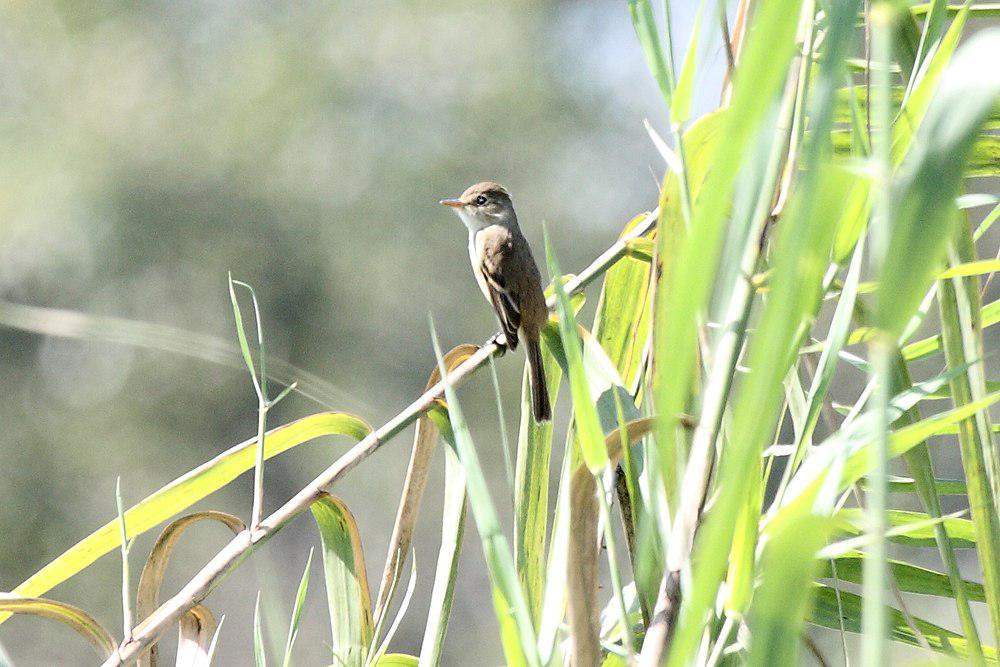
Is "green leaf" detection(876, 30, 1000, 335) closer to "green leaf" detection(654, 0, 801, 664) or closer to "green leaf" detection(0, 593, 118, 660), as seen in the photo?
"green leaf" detection(654, 0, 801, 664)

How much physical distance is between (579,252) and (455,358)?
456 inches

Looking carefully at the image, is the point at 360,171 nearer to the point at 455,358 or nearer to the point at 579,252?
the point at 579,252

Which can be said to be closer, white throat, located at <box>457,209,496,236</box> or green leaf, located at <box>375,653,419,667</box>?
green leaf, located at <box>375,653,419,667</box>

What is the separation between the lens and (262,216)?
500 inches

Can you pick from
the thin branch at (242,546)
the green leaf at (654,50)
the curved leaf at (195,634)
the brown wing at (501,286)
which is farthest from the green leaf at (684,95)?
the brown wing at (501,286)

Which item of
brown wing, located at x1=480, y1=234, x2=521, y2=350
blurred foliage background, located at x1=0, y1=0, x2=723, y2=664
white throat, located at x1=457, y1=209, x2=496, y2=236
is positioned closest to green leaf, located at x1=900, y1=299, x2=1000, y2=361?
brown wing, located at x1=480, y1=234, x2=521, y2=350

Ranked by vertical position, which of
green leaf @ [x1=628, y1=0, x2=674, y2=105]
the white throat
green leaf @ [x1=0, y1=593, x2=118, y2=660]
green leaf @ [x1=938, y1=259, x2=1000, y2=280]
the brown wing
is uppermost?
the white throat

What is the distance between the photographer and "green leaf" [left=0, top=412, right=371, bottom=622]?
1.01 metres

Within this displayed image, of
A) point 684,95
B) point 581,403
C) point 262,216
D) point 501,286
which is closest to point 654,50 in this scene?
point 684,95

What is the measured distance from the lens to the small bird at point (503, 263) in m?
2.70

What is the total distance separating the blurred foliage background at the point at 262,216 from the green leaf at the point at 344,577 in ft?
34.6

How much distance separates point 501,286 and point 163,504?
190 centimetres

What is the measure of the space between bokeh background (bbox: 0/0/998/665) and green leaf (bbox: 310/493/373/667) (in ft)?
35.4

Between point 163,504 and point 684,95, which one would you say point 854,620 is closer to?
point 684,95
